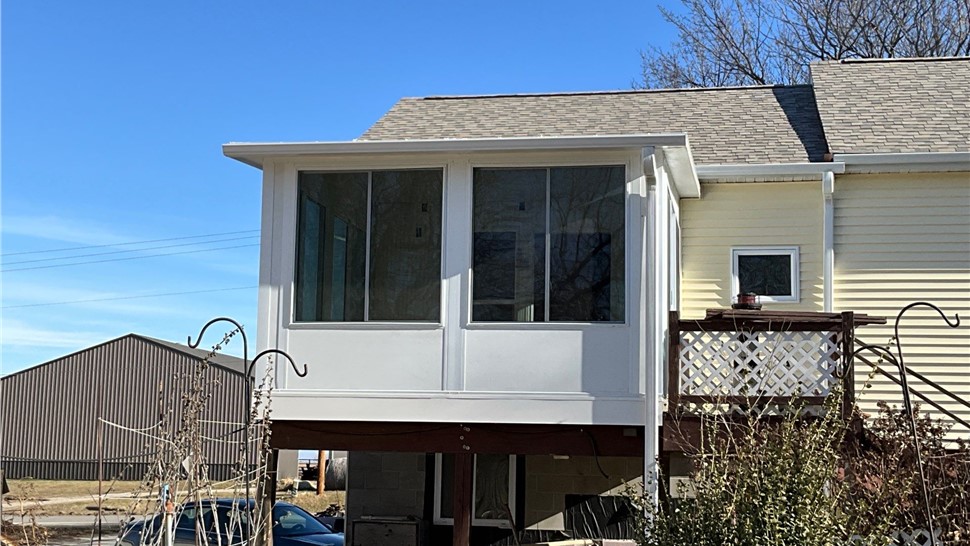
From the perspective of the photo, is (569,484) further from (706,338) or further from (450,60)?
(450,60)

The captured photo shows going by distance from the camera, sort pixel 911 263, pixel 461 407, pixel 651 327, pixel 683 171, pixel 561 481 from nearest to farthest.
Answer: pixel 651 327
pixel 461 407
pixel 683 171
pixel 911 263
pixel 561 481

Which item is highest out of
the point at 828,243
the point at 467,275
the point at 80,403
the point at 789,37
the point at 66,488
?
the point at 789,37

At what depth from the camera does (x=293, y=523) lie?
1384 centimetres

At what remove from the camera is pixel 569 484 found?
12.8 metres

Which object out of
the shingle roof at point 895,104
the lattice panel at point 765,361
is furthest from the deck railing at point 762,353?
the shingle roof at point 895,104

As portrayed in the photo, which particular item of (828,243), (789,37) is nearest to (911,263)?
(828,243)

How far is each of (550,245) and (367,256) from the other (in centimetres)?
172

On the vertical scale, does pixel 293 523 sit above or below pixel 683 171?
below

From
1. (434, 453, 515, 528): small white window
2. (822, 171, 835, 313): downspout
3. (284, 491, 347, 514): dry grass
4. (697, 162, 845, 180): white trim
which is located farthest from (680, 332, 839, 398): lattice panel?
(284, 491, 347, 514): dry grass

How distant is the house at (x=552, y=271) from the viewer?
32.2 feet

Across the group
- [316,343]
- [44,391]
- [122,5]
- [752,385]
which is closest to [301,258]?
[316,343]

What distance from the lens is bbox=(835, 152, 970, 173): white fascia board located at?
11562mm

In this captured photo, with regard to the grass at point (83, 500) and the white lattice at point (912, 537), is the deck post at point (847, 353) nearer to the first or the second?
the white lattice at point (912, 537)

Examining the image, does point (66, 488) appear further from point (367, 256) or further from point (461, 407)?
point (461, 407)
